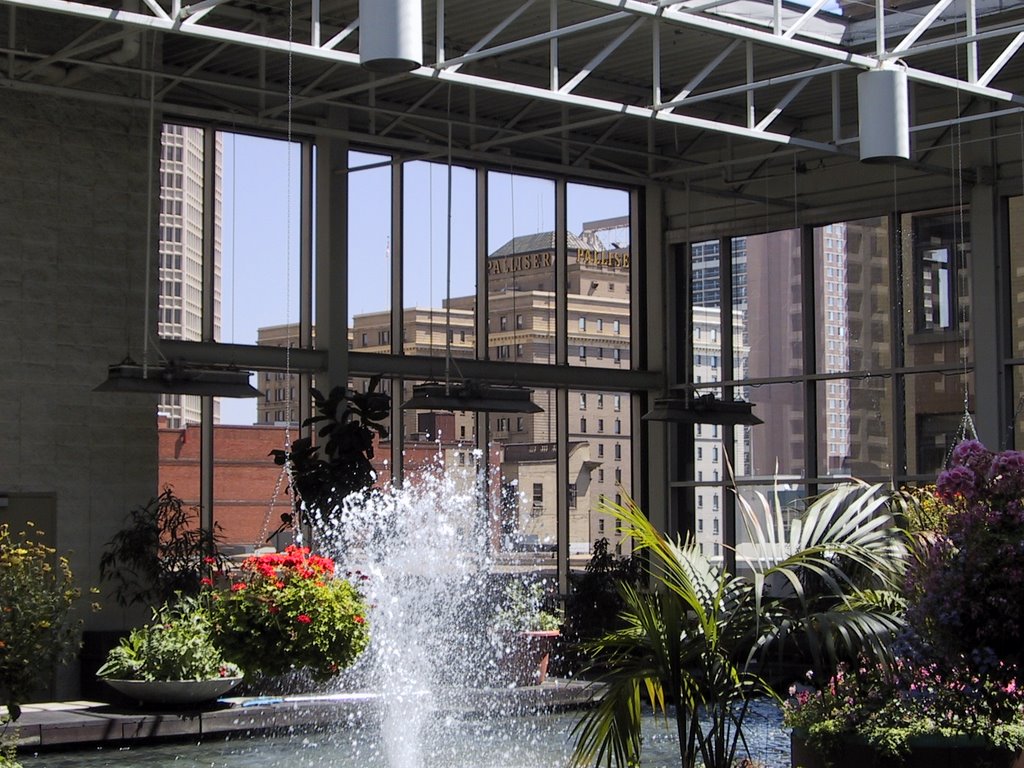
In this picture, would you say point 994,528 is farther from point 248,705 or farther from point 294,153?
point 294,153

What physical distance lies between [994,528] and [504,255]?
12356 millimetres

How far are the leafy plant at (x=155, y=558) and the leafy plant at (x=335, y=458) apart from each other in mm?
952

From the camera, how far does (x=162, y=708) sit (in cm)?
1127

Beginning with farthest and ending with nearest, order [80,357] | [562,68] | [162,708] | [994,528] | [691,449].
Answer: [691,449]
[562,68]
[80,357]
[162,708]
[994,528]

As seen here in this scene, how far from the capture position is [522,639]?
42.8 feet

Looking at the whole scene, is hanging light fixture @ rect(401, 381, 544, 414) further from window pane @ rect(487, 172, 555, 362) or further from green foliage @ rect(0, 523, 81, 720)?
green foliage @ rect(0, 523, 81, 720)

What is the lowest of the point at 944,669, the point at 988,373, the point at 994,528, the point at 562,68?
the point at 944,669

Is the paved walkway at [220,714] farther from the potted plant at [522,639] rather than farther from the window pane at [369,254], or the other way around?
the window pane at [369,254]

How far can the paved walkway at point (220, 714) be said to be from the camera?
10.4 meters

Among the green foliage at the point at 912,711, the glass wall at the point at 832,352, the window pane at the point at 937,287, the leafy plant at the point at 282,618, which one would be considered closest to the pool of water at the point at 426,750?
the leafy plant at the point at 282,618

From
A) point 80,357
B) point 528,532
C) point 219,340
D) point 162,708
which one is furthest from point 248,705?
point 528,532

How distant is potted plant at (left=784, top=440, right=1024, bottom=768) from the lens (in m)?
5.68

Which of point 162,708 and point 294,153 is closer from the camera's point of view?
point 162,708

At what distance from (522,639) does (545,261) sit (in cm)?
617
